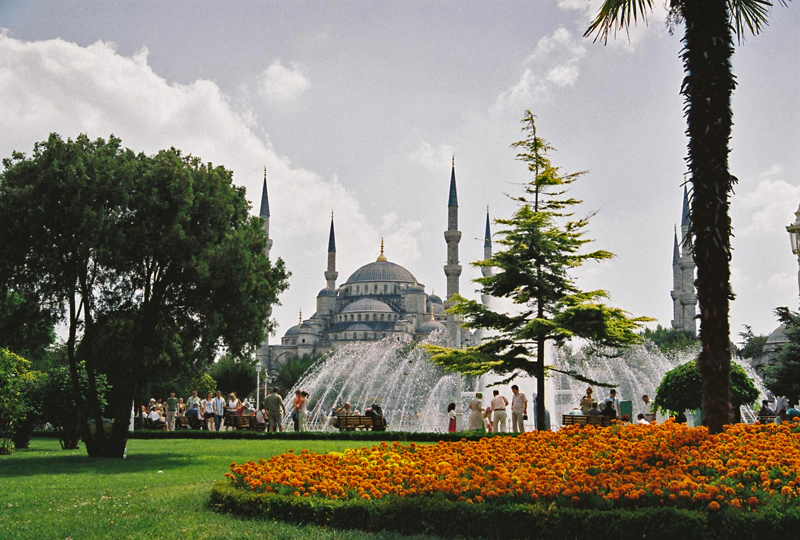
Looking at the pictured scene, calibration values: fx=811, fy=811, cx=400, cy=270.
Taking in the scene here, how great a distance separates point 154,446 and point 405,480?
9.61 meters

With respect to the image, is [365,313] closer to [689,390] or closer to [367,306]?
[367,306]

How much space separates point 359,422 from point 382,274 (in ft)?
273

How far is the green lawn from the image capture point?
5504 millimetres

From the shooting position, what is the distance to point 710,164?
8.51 m

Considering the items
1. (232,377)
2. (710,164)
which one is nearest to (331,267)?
(232,377)

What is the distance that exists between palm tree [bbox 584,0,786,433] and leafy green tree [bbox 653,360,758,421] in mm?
4472

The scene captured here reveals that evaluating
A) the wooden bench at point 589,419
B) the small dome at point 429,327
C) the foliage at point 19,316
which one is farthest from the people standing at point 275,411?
the small dome at point 429,327

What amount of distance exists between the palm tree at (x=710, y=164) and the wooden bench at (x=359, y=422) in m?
10.5

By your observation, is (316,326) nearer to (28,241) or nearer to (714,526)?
(28,241)

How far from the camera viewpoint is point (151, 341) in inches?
530

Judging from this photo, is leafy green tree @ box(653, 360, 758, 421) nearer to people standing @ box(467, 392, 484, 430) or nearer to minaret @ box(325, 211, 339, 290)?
people standing @ box(467, 392, 484, 430)

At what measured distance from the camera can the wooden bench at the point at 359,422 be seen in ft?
59.2

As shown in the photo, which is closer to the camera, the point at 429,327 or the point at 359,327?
the point at 429,327

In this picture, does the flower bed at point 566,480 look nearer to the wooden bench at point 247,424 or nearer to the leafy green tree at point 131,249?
the leafy green tree at point 131,249
